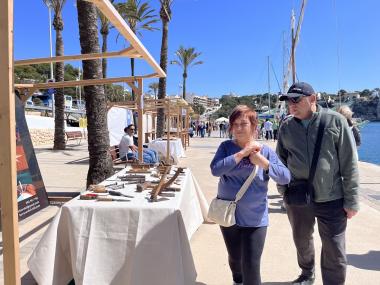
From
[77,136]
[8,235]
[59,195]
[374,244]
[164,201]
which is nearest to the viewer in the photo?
[8,235]

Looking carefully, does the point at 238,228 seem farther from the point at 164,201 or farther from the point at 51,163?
the point at 51,163

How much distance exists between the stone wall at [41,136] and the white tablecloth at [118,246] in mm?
22005

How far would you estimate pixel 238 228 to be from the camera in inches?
116

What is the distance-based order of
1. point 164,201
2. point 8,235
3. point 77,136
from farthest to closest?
1. point 77,136
2. point 164,201
3. point 8,235

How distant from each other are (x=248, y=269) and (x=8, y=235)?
1689mm

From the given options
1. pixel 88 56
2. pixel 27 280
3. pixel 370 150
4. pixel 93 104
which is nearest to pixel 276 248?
pixel 27 280

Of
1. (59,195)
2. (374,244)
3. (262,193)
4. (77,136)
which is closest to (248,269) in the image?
(262,193)

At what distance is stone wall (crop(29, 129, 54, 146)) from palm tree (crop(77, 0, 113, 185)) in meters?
18.1

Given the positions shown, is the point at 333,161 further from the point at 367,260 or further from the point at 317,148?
the point at 367,260

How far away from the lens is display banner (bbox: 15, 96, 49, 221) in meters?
5.09

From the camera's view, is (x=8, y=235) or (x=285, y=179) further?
(x=285, y=179)

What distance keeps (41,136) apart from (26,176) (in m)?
21.5

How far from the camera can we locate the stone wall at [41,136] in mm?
24141

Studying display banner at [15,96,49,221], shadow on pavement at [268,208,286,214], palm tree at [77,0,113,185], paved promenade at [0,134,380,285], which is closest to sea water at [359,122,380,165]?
shadow on pavement at [268,208,286,214]
